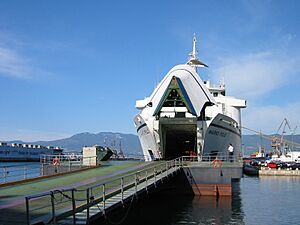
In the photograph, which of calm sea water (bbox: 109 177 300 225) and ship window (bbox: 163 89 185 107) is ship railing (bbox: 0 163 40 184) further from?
ship window (bbox: 163 89 185 107)

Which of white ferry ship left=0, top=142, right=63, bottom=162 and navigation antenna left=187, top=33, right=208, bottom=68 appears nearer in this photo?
navigation antenna left=187, top=33, right=208, bottom=68

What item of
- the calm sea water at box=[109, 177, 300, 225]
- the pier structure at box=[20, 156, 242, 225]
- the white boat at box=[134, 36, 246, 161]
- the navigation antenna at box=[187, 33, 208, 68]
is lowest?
the calm sea water at box=[109, 177, 300, 225]

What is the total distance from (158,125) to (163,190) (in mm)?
8473

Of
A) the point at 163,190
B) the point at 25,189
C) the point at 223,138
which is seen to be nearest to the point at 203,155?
the point at 223,138

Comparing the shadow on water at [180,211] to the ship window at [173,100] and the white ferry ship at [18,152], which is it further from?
the white ferry ship at [18,152]

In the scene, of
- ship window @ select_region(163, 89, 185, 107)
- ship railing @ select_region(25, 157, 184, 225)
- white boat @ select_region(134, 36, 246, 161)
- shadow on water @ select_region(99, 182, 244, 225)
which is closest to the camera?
ship railing @ select_region(25, 157, 184, 225)

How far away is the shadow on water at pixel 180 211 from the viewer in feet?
68.7

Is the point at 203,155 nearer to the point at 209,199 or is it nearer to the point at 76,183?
the point at 209,199

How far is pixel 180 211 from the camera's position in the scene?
23672 millimetres

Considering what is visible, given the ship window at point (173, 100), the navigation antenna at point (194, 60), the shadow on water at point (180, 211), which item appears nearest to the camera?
the shadow on water at point (180, 211)

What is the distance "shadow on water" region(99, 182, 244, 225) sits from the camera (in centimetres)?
2095

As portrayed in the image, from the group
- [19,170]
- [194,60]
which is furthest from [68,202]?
[194,60]

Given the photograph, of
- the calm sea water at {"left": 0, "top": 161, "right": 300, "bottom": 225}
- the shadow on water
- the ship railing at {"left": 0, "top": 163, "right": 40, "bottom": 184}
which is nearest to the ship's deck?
the ship railing at {"left": 0, "top": 163, "right": 40, "bottom": 184}

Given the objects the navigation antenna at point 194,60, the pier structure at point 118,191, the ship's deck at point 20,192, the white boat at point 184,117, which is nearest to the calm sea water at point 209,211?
the pier structure at point 118,191
